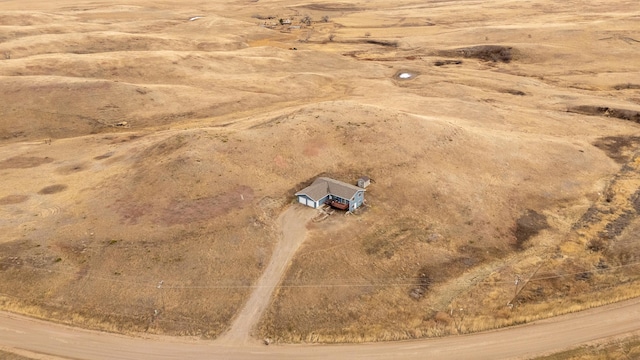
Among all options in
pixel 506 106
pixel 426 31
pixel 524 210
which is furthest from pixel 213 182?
pixel 426 31

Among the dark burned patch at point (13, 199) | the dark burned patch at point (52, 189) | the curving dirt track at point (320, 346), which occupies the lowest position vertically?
the curving dirt track at point (320, 346)

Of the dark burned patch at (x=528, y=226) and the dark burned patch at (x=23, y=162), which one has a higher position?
the dark burned patch at (x=23, y=162)

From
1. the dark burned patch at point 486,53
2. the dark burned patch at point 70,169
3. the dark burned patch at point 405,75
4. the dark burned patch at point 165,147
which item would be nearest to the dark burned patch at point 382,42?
the dark burned patch at point 486,53

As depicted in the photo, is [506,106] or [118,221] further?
[506,106]

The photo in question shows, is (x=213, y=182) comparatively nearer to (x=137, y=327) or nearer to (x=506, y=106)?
(x=137, y=327)

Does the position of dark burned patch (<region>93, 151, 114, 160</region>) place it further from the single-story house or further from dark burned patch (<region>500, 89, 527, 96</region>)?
dark burned patch (<region>500, 89, 527, 96</region>)

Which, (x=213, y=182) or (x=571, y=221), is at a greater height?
(x=213, y=182)

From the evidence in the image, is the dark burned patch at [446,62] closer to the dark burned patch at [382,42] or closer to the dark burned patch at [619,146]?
the dark burned patch at [382,42]

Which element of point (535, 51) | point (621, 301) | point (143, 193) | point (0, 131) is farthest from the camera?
point (535, 51)
